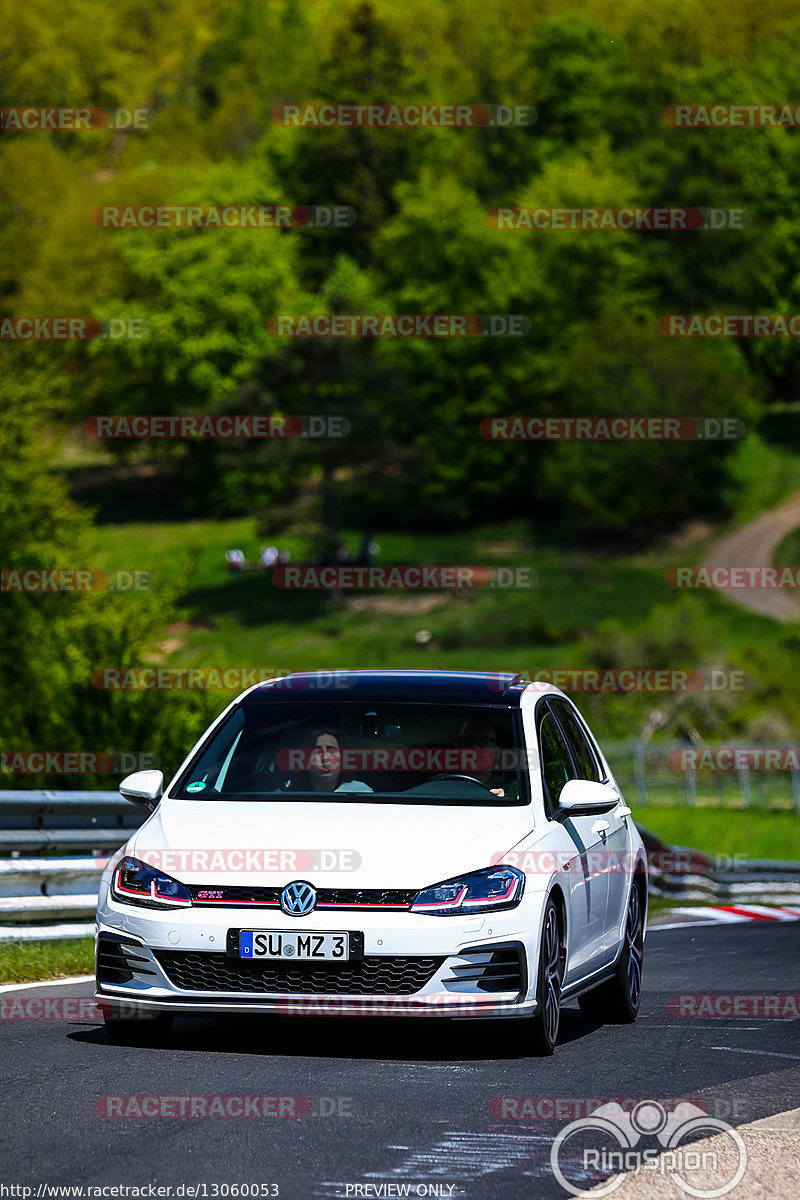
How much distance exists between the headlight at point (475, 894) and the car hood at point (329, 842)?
0.15 feet

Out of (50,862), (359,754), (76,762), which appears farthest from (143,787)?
(76,762)

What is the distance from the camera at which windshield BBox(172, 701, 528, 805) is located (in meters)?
8.38

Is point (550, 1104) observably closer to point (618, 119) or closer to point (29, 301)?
point (29, 301)

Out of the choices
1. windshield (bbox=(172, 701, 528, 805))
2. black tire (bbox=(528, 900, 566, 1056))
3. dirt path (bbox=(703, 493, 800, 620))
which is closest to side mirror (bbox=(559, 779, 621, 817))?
windshield (bbox=(172, 701, 528, 805))

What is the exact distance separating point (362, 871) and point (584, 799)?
4.08 ft

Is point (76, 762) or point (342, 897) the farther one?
point (76, 762)

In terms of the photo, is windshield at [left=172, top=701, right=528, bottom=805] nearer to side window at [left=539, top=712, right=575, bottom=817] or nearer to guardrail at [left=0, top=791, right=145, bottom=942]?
side window at [left=539, top=712, right=575, bottom=817]

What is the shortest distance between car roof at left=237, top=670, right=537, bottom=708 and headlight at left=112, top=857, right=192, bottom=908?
1374 mm

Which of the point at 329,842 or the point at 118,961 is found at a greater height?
the point at 329,842

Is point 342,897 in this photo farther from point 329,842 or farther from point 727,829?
point 727,829

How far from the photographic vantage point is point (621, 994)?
9.46m

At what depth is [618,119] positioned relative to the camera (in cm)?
10000

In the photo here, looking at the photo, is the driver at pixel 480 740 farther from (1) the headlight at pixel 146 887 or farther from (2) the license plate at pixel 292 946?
(1) the headlight at pixel 146 887

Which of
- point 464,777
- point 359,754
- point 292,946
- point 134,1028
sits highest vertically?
point 359,754
